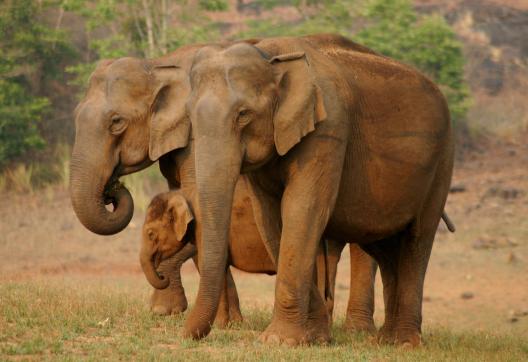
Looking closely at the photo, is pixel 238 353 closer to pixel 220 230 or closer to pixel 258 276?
pixel 220 230

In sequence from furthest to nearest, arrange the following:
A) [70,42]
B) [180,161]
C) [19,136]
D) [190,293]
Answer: [70,42], [19,136], [190,293], [180,161]

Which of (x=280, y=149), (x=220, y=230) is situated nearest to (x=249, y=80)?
(x=280, y=149)

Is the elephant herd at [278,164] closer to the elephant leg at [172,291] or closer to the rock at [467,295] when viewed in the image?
the elephant leg at [172,291]

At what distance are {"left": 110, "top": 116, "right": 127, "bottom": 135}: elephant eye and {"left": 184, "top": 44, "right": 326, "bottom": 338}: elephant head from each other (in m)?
1.22

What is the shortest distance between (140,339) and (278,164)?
1663mm

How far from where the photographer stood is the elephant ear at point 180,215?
976 cm

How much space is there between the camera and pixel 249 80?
923 centimetres

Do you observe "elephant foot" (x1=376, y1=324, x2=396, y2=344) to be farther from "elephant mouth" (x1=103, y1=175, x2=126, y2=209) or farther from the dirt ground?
the dirt ground

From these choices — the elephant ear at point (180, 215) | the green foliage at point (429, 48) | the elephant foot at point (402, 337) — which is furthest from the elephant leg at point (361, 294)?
the green foliage at point (429, 48)

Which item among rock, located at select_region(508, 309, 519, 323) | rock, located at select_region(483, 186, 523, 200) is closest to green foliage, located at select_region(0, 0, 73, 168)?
rock, located at select_region(483, 186, 523, 200)

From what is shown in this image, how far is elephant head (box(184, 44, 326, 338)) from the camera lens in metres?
8.93

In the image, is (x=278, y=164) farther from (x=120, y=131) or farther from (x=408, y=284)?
(x=408, y=284)

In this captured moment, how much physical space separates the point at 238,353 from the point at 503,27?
28415 millimetres

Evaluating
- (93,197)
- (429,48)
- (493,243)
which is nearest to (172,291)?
(93,197)
